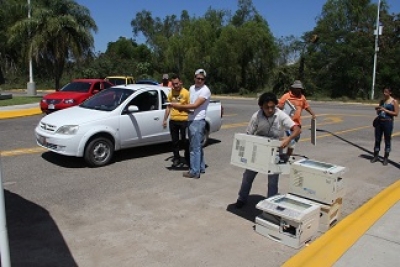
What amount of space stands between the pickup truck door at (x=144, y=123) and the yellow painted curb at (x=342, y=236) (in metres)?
4.46

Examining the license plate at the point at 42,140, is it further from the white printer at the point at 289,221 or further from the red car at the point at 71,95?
the red car at the point at 71,95

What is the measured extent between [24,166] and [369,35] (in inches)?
1414

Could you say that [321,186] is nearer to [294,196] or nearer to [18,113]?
[294,196]

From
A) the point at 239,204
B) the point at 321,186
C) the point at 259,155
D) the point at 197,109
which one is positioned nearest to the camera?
the point at 259,155

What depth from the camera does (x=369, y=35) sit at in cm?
3609

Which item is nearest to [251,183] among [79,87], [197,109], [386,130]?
[197,109]

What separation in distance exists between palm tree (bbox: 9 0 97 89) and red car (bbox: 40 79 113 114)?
7265 mm

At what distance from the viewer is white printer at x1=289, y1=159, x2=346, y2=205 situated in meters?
4.82

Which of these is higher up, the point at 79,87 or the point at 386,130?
the point at 79,87

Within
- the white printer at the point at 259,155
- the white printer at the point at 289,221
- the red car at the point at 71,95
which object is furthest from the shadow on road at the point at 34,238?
the red car at the point at 71,95

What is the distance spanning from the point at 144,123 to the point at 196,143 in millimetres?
1855

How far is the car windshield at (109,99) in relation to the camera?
800cm

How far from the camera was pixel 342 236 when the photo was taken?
4.61m

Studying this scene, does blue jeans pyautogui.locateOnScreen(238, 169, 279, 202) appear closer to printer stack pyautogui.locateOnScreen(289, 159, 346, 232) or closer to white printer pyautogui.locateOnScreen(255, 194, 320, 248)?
printer stack pyautogui.locateOnScreen(289, 159, 346, 232)
